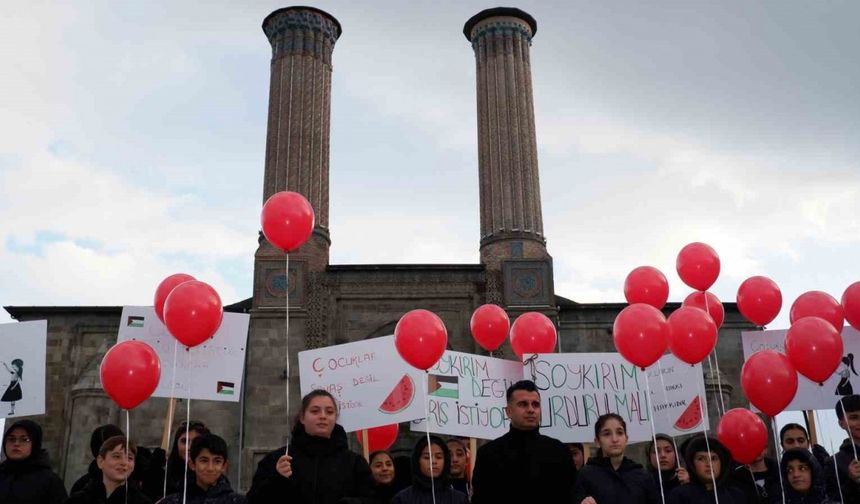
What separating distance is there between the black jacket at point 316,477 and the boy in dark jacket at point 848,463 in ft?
13.1

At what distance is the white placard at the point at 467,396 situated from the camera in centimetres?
870

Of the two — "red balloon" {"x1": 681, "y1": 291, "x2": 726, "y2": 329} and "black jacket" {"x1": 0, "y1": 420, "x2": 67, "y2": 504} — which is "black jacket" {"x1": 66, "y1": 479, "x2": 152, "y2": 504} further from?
"red balloon" {"x1": 681, "y1": 291, "x2": 726, "y2": 329}

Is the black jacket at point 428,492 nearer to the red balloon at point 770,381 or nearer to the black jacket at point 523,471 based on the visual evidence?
the black jacket at point 523,471

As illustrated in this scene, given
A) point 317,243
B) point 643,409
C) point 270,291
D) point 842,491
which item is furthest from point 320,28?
point 842,491

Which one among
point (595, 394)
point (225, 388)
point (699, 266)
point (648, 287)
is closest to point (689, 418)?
point (595, 394)

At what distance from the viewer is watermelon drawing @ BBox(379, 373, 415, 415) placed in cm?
895

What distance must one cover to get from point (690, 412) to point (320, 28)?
13.2 m

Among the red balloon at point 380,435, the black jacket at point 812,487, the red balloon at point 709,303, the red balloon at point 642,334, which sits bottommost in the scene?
the black jacket at point 812,487

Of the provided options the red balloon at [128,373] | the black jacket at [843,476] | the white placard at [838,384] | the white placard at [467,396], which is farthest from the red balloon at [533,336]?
the red balloon at [128,373]

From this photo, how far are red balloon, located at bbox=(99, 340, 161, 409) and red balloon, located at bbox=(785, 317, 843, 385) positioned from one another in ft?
20.4

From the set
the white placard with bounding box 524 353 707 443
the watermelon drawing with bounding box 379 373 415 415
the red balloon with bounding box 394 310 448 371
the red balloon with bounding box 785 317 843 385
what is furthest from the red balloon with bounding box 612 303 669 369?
the watermelon drawing with bounding box 379 373 415 415

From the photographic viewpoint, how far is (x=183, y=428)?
21.1 ft

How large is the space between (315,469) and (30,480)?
2.67 metres

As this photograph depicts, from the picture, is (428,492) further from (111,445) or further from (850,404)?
(850,404)
